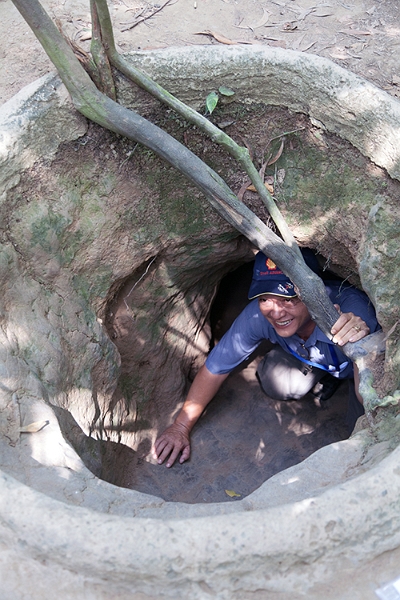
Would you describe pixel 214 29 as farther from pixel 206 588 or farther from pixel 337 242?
pixel 206 588

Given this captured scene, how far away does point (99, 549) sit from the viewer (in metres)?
1.40

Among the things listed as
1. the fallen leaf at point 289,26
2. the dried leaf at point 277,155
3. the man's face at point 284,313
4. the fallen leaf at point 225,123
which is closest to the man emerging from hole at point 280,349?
the man's face at point 284,313

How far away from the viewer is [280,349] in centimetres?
372

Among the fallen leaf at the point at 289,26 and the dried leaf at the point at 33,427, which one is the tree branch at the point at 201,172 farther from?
the dried leaf at the point at 33,427

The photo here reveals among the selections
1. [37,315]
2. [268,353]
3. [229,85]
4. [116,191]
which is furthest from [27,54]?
[268,353]

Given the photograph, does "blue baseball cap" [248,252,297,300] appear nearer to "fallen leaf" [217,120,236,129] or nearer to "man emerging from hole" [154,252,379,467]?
"man emerging from hole" [154,252,379,467]

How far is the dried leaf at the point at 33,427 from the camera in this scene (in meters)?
1.96

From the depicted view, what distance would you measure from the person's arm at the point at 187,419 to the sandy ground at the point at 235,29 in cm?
193

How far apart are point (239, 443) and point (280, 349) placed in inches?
27.7

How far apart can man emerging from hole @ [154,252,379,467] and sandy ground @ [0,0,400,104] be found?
3.56ft

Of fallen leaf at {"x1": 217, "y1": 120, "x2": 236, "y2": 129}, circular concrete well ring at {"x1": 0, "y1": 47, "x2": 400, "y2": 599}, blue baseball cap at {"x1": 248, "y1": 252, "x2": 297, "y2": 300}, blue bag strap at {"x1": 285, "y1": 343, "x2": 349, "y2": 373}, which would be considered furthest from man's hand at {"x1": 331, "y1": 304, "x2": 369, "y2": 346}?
fallen leaf at {"x1": 217, "y1": 120, "x2": 236, "y2": 129}

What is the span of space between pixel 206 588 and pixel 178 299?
2.14 metres

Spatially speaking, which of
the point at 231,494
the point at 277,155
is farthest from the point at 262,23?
the point at 231,494

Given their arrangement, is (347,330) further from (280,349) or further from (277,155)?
(280,349)
